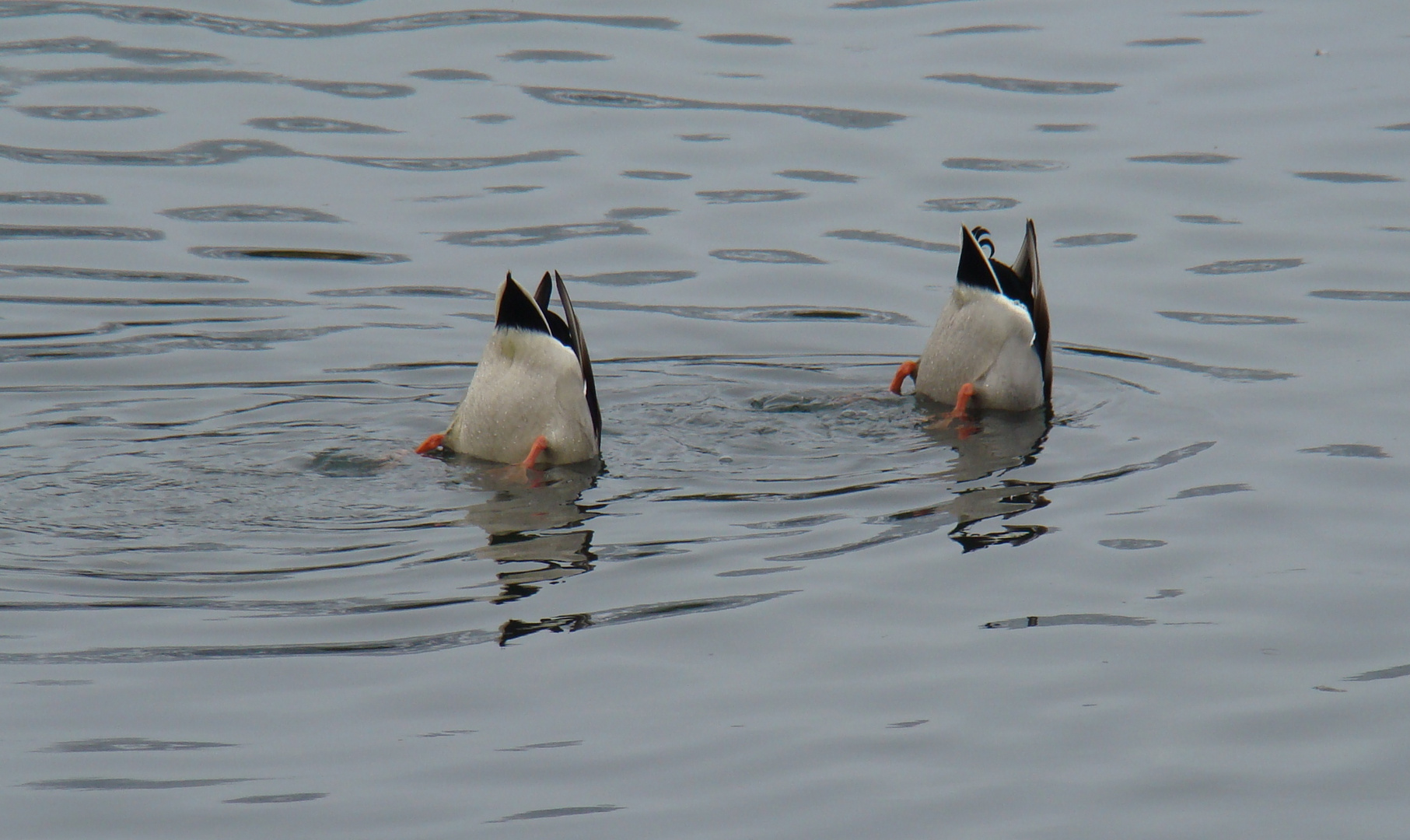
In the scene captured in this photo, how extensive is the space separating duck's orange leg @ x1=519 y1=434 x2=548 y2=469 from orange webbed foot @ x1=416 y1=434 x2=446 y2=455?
1.30 feet

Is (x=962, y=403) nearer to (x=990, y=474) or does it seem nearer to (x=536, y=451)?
(x=990, y=474)

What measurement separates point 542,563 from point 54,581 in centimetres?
164

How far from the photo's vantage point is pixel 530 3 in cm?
1531

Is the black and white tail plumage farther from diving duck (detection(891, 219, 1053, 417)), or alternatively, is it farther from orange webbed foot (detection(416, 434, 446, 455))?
orange webbed foot (detection(416, 434, 446, 455))

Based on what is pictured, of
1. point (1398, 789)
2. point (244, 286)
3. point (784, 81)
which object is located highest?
point (784, 81)

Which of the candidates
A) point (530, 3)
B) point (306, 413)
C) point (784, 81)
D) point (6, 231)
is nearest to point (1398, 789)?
point (306, 413)

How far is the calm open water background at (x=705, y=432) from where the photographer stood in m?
4.98

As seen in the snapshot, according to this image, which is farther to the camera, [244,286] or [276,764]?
[244,286]

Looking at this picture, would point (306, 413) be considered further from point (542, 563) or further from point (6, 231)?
point (6, 231)

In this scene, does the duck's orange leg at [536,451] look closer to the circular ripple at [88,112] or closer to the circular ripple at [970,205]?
the circular ripple at [970,205]

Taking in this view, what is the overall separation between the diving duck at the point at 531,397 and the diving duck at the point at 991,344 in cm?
191

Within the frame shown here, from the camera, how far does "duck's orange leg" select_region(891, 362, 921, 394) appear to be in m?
8.82

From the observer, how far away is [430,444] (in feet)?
25.3

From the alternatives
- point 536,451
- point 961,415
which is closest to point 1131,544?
point 961,415
